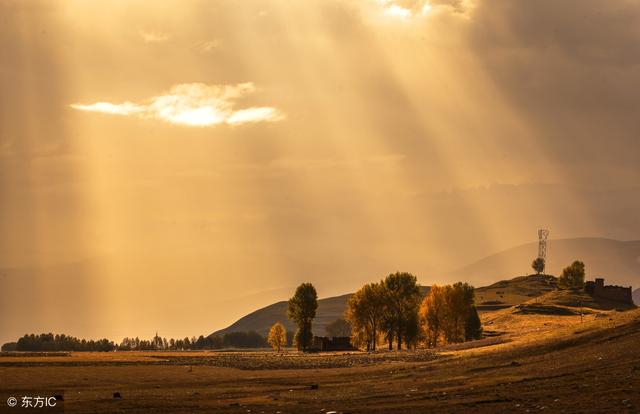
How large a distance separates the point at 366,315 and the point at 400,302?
825 centimetres

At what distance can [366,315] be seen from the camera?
547ft

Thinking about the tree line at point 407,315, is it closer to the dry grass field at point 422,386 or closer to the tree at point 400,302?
the tree at point 400,302

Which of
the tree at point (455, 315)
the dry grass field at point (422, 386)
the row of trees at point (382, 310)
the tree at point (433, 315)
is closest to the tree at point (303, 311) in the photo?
the row of trees at point (382, 310)

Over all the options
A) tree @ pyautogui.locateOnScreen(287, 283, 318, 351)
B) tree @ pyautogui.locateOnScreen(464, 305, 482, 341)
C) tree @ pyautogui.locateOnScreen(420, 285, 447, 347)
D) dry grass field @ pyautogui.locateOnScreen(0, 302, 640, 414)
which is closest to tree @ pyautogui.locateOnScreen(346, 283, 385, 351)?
tree @ pyautogui.locateOnScreen(420, 285, 447, 347)

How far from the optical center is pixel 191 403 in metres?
47.9

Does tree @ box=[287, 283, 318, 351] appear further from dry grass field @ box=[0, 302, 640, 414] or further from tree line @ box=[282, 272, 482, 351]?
dry grass field @ box=[0, 302, 640, 414]

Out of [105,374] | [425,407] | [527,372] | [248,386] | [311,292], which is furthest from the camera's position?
[311,292]

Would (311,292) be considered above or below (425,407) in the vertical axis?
above

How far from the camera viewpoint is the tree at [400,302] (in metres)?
162

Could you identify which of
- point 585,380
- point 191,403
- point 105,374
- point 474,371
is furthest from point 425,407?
point 105,374

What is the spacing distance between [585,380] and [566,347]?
26162 millimetres

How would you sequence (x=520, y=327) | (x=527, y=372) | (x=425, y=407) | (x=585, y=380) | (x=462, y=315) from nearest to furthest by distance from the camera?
1. (x=425, y=407)
2. (x=585, y=380)
3. (x=527, y=372)
4. (x=462, y=315)
5. (x=520, y=327)

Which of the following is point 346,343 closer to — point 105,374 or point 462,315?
point 462,315

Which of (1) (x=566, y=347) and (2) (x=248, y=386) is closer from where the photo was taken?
(2) (x=248, y=386)
